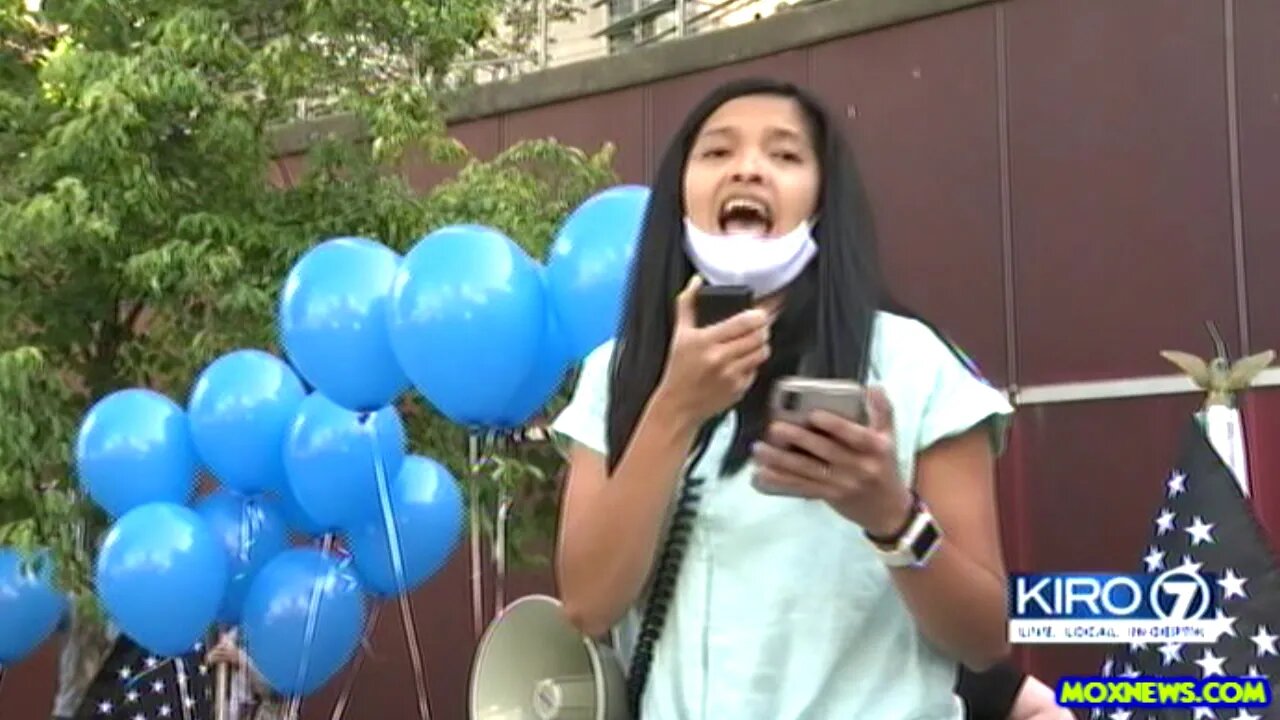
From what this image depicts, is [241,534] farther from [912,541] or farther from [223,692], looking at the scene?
[912,541]

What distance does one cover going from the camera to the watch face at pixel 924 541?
1466mm

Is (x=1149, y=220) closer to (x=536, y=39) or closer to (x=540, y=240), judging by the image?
(x=540, y=240)

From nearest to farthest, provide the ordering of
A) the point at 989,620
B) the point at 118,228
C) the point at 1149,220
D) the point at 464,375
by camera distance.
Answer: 1. the point at 989,620
2. the point at 464,375
3. the point at 118,228
4. the point at 1149,220

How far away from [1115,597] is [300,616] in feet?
8.01

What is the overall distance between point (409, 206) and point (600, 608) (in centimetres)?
492

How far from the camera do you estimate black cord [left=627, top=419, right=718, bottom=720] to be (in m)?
1.65

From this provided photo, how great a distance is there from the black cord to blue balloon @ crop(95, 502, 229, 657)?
342 cm

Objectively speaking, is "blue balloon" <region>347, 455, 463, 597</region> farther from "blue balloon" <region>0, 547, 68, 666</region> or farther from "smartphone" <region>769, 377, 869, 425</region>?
"smartphone" <region>769, 377, 869, 425</region>

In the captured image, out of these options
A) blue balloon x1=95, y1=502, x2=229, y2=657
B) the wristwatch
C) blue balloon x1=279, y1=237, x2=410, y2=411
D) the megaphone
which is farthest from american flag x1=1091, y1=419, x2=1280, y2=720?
the wristwatch

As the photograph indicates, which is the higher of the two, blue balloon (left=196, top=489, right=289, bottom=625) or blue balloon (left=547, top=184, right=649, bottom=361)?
blue balloon (left=547, top=184, right=649, bottom=361)

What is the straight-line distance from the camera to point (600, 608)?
5.37ft

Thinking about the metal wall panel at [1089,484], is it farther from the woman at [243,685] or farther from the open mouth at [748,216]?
the open mouth at [748,216]

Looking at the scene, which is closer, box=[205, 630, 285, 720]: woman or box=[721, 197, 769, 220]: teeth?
box=[721, 197, 769, 220]: teeth

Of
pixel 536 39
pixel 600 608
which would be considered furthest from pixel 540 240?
pixel 600 608
